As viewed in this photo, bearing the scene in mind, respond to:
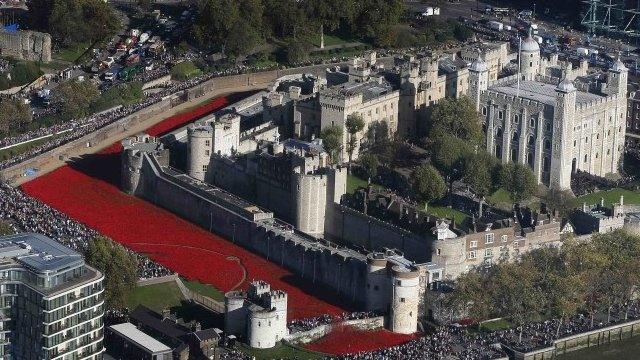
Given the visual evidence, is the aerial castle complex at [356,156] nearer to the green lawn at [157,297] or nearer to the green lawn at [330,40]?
the green lawn at [157,297]

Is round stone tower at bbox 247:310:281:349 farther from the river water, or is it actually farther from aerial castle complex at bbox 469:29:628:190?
aerial castle complex at bbox 469:29:628:190

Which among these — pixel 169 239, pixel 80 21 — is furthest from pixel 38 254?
pixel 80 21

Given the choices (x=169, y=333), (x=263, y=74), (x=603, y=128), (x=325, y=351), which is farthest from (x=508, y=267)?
(x=263, y=74)

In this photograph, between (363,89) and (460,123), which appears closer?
(460,123)

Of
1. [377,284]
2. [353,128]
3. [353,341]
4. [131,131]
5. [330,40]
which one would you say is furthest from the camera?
[330,40]

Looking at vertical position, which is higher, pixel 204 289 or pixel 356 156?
pixel 356 156

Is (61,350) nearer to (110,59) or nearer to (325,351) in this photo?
(325,351)

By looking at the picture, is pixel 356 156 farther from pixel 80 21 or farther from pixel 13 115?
pixel 80 21

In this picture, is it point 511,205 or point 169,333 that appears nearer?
point 169,333
